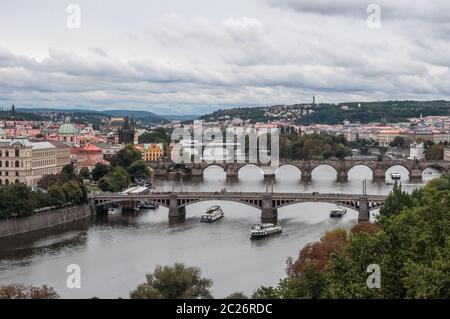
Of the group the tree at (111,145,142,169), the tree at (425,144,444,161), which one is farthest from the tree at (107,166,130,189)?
the tree at (425,144,444,161)

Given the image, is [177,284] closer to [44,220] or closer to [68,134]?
[44,220]

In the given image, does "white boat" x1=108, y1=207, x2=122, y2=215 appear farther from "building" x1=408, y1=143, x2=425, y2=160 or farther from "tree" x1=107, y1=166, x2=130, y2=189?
"building" x1=408, y1=143, x2=425, y2=160

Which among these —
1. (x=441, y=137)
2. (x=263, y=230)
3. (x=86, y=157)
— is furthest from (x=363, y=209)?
(x=441, y=137)

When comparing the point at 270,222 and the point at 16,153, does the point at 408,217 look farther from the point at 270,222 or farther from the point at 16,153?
the point at 16,153

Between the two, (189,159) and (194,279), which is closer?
(194,279)

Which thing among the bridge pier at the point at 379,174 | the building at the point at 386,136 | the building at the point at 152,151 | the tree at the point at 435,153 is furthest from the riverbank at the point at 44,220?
the building at the point at 386,136

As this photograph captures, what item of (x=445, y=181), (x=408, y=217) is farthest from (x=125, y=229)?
(x=408, y=217)

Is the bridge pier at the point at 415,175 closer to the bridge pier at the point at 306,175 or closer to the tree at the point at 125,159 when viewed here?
the bridge pier at the point at 306,175
